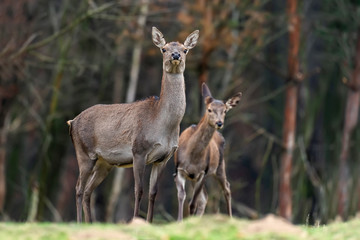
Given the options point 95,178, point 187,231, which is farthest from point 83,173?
point 187,231

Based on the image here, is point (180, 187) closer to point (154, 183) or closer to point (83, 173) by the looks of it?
point (154, 183)

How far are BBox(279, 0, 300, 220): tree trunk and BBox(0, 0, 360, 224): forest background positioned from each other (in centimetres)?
3

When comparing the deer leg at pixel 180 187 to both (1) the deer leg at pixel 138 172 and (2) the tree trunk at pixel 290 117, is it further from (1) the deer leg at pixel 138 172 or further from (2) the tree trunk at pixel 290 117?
(2) the tree trunk at pixel 290 117

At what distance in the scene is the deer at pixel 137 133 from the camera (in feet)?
39.6

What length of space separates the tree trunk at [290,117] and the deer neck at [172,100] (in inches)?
437

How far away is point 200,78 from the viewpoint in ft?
75.7

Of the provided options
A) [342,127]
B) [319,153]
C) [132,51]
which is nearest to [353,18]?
[342,127]

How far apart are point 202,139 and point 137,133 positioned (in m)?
1.62

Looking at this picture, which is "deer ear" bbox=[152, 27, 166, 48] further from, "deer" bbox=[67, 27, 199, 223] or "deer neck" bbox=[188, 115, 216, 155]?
"deer neck" bbox=[188, 115, 216, 155]

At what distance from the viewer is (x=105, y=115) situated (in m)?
12.9

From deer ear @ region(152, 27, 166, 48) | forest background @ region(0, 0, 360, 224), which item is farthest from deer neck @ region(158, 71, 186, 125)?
forest background @ region(0, 0, 360, 224)

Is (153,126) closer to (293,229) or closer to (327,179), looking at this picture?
(293,229)

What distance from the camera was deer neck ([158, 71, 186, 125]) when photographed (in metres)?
12.1

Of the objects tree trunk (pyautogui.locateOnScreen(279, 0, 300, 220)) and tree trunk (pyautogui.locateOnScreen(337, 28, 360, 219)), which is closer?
tree trunk (pyautogui.locateOnScreen(337, 28, 360, 219))
